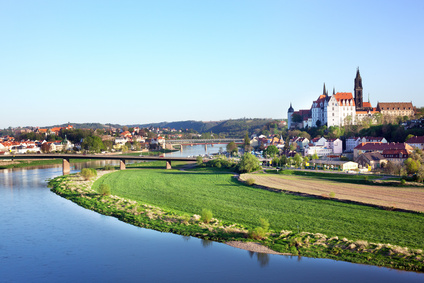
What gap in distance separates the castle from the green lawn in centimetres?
5157

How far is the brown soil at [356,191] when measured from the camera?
Answer: 29344mm

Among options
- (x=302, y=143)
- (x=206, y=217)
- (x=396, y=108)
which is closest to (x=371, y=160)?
(x=206, y=217)

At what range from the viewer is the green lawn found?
23.4 m

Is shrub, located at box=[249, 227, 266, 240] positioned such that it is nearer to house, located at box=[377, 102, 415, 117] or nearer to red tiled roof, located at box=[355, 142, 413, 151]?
red tiled roof, located at box=[355, 142, 413, 151]

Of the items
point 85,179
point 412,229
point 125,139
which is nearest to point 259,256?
point 412,229

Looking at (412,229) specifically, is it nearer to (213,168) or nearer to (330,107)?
(213,168)

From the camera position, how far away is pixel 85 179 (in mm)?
52875

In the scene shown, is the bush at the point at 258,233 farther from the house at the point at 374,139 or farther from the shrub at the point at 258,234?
the house at the point at 374,139

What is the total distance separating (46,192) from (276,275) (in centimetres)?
3180

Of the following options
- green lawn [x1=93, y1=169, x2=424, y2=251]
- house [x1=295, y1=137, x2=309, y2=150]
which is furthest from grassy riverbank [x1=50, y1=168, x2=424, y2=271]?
house [x1=295, y1=137, x2=309, y2=150]

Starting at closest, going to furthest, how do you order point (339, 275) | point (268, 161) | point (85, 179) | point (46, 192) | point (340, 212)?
1. point (339, 275)
2. point (340, 212)
3. point (46, 192)
4. point (85, 179)
5. point (268, 161)

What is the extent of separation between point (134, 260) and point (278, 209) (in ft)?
40.6

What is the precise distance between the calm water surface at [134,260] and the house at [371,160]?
1378 inches

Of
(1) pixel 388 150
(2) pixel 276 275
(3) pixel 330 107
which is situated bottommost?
(2) pixel 276 275
